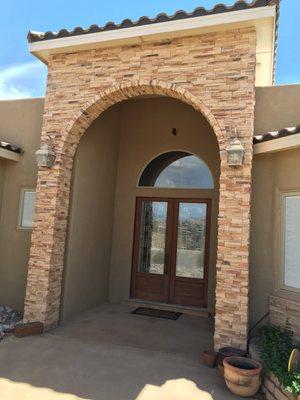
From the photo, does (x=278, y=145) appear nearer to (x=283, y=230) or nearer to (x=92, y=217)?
(x=283, y=230)

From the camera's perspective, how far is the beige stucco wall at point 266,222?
6.09 m

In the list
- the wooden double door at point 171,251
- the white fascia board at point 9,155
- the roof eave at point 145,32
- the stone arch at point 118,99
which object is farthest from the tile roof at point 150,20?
the wooden double door at point 171,251

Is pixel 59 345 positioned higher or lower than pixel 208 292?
lower

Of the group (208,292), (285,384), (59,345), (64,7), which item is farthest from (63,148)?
(64,7)

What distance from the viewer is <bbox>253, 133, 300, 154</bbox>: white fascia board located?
552 cm

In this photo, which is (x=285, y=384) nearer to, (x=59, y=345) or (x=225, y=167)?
(x=225, y=167)

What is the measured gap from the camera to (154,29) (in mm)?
6215

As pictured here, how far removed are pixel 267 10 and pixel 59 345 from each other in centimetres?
684

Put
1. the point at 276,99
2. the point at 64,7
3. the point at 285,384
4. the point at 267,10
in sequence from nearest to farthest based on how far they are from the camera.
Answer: the point at 285,384 < the point at 267,10 < the point at 276,99 < the point at 64,7

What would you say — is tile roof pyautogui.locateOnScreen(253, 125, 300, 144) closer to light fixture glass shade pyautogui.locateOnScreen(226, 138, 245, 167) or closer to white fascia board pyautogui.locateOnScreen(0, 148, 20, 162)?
light fixture glass shade pyautogui.locateOnScreen(226, 138, 245, 167)

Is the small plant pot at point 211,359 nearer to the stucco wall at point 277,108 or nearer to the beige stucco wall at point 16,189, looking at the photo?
the stucco wall at point 277,108

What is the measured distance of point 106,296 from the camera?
367 inches

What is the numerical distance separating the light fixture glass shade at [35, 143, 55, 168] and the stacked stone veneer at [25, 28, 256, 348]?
129 millimetres

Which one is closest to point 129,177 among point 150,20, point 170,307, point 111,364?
point 170,307
